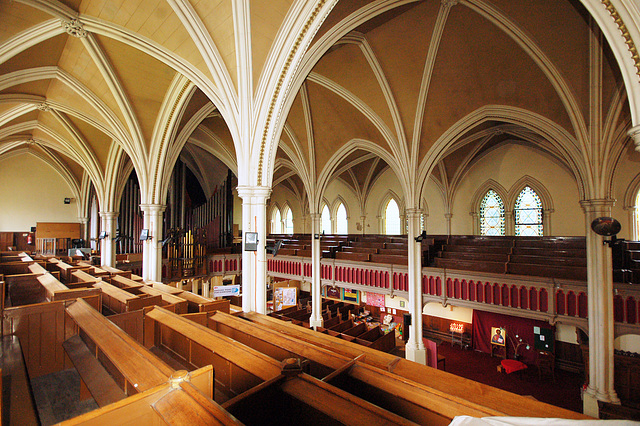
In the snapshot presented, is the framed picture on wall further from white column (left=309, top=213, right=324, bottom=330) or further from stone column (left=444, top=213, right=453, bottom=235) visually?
stone column (left=444, top=213, right=453, bottom=235)

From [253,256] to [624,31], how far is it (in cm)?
508

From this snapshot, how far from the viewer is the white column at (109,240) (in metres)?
11.9

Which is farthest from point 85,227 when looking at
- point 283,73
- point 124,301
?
point 283,73

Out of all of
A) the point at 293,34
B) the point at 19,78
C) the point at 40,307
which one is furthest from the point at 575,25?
the point at 19,78

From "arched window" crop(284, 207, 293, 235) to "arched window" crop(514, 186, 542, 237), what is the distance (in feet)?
47.4

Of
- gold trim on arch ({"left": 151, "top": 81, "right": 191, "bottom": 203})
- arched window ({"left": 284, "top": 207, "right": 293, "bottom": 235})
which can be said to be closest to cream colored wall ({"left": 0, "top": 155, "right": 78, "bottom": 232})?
gold trim on arch ({"left": 151, "top": 81, "right": 191, "bottom": 203})

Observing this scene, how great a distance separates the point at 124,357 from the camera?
1.87 meters

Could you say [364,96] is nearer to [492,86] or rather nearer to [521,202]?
[492,86]

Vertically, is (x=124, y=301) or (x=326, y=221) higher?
(x=326, y=221)

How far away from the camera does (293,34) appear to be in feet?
15.5

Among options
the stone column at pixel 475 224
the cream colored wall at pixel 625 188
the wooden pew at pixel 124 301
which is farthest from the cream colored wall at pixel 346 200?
the wooden pew at pixel 124 301

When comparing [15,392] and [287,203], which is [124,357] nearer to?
[15,392]

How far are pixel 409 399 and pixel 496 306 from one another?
7690 millimetres

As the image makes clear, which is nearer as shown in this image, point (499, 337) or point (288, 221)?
point (499, 337)
